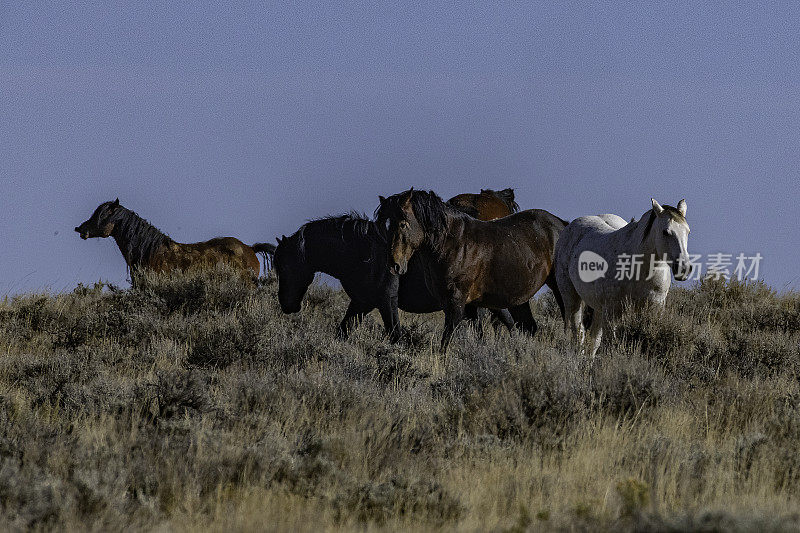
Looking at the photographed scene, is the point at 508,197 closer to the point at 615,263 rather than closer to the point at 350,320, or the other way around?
the point at 350,320

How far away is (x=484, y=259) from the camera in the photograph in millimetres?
11422

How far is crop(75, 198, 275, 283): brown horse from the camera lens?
18734 millimetres

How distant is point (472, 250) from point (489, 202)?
3.49m

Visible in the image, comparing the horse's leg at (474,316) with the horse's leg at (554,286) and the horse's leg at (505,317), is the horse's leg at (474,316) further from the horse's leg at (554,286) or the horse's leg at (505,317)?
the horse's leg at (554,286)

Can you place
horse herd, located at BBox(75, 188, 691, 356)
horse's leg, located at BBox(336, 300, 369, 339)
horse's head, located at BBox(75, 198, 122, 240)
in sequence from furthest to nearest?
1. horse's head, located at BBox(75, 198, 122, 240)
2. horse's leg, located at BBox(336, 300, 369, 339)
3. horse herd, located at BBox(75, 188, 691, 356)

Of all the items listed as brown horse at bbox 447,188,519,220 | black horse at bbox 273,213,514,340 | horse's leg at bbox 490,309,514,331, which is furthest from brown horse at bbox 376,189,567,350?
brown horse at bbox 447,188,519,220

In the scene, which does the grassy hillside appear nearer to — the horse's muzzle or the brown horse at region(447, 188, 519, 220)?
the horse's muzzle

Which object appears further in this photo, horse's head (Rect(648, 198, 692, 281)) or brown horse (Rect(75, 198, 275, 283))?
brown horse (Rect(75, 198, 275, 283))

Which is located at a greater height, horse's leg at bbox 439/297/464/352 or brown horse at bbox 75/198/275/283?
brown horse at bbox 75/198/275/283

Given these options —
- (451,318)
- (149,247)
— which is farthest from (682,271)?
(149,247)

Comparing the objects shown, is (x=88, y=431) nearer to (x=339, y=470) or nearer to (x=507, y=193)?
(x=339, y=470)

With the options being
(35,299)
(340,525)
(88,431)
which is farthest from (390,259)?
(35,299)

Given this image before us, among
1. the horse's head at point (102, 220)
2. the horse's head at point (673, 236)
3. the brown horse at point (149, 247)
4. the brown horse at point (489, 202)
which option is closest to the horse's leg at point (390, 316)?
the brown horse at point (489, 202)

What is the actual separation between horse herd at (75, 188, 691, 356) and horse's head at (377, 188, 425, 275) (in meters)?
0.01
